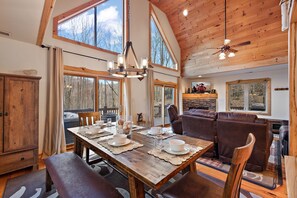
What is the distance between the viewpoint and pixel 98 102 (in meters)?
4.22

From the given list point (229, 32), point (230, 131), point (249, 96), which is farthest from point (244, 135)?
point (249, 96)

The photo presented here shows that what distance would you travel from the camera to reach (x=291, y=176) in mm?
970

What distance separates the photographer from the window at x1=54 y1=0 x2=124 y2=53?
3683 millimetres

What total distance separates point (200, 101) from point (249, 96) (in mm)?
2016

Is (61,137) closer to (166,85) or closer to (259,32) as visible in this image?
(166,85)

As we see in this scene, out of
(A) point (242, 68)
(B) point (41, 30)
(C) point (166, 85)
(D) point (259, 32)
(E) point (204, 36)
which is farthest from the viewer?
(C) point (166, 85)

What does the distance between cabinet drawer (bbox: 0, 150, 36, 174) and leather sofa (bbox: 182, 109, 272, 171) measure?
127 inches

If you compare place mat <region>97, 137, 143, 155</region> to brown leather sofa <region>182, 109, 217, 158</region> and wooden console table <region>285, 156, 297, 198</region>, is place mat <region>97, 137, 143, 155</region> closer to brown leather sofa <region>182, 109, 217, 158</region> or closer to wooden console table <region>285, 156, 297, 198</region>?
wooden console table <region>285, 156, 297, 198</region>

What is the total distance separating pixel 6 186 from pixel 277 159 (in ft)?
16.3


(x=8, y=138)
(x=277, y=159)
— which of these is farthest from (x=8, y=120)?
(x=277, y=159)

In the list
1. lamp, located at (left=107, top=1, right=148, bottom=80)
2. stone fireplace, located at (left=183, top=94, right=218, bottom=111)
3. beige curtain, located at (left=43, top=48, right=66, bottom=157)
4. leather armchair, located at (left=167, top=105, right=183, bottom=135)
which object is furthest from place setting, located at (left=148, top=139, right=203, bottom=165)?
stone fireplace, located at (left=183, top=94, right=218, bottom=111)

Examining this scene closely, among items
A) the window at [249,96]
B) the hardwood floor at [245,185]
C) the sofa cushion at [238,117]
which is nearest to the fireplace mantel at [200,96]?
the window at [249,96]

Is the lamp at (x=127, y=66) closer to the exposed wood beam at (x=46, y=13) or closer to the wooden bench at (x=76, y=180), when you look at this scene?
the exposed wood beam at (x=46, y=13)

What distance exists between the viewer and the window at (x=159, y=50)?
6.12 meters
